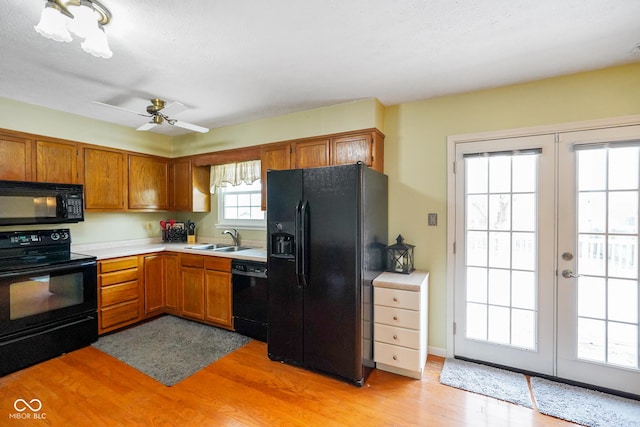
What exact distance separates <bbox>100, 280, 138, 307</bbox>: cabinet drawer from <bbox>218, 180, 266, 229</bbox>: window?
51.0 inches

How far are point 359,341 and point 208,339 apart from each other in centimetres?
174

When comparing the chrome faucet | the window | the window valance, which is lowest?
the chrome faucet

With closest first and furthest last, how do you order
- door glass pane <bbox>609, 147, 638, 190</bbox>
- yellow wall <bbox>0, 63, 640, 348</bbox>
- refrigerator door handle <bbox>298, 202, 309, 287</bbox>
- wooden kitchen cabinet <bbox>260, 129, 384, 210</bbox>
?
1. door glass pane <bbox>609, 147, 638, 190</bbox>
2. yellow wall <bbox>0, 63, 640, 348</bbox>
3. refrigerator door handle <bbox>298, 202, 309, 287</bbox>
4. wooden kitchen cabinet <bbox>260, 129, 384, 210</bbox>

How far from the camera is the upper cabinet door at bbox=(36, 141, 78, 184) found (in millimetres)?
2928

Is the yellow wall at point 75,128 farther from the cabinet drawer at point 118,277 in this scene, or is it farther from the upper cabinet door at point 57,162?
the cabinet drawer at point 118,277

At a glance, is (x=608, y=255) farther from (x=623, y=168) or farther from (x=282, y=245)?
(x=282, y=245)

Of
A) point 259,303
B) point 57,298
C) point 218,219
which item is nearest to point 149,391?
point 259,303

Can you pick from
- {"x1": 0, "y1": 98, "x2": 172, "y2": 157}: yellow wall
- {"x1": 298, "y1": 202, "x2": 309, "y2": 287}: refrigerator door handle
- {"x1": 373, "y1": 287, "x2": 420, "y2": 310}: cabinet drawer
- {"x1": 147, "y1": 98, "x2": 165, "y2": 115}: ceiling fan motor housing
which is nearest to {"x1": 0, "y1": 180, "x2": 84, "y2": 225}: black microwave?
{"x1": 0, "y1": 98, "x2": 172, "y2": 157}: yellow wall

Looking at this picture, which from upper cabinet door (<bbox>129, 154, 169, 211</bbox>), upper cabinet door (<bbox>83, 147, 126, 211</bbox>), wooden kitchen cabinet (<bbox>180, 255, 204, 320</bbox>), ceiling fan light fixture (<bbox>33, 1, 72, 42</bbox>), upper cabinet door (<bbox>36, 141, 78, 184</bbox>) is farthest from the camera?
upper cabinet door (<bbox>129, 154, 169, 211</bbox>)

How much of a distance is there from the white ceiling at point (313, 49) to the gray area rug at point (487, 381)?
8.03 ft

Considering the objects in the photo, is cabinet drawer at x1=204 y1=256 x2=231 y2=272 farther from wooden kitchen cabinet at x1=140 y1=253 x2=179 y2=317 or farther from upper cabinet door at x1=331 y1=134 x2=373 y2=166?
upper cabinet door at x1=331 y1=134 x2=373 y2=166

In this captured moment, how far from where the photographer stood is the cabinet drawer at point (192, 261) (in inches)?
133

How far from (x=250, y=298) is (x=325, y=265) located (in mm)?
1131

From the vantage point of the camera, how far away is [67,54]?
79.9 inches
